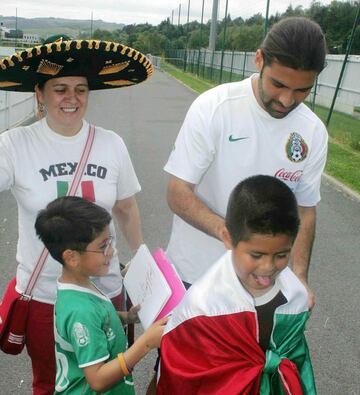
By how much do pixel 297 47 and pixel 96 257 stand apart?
3.56ft

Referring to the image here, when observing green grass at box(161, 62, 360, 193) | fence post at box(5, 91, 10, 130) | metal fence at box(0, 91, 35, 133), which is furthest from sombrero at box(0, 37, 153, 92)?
fence post at box(5, 91, 10, 130)

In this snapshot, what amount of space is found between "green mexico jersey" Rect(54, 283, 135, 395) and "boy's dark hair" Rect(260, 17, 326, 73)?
44.3 inches

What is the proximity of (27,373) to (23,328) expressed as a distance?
123 cm

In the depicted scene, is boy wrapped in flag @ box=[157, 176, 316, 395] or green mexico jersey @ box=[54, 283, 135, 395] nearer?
boy wrapped in flag @ box=[157, 176, 316, 395]

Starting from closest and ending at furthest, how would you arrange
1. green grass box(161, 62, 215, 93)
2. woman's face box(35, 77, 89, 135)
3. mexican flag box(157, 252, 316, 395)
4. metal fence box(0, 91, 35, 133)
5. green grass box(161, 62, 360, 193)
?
mexican flag box(157, 252, 316, 395)
woman's face box(35, 77, 89, 135)
green grass box(161, 62, 360, 193)
metal fence box(0, 91, 35, 133)
green grass box(161, 62, 215, 93)

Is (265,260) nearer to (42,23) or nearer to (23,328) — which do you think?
(23,328)

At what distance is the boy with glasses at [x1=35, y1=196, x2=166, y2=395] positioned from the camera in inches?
79.7

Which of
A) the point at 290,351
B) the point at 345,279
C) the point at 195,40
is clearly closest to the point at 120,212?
the point at 290,351

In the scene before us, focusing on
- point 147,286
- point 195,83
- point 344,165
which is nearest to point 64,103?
point 147,286

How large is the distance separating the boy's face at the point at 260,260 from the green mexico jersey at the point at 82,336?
63cm

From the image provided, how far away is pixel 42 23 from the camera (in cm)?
19512

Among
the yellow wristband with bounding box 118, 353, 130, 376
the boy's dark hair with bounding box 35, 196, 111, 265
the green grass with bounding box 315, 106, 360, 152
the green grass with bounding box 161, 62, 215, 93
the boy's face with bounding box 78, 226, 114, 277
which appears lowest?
the green grass with bounding box 161, 62, 215, 93

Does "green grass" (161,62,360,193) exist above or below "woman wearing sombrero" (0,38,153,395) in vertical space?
below

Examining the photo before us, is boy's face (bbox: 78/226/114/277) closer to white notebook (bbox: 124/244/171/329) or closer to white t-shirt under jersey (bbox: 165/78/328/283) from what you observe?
white notebook (bbox: 124/244/171/329)
